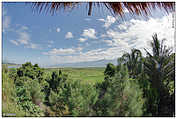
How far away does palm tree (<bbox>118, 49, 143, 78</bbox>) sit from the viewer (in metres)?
1.11

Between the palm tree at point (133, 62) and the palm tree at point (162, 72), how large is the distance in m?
0.09

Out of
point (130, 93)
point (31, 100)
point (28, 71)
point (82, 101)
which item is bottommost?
point (31, 100)

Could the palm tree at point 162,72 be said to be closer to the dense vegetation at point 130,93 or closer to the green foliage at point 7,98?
the dense vegetation at point 130,93

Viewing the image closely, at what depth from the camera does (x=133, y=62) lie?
111cm

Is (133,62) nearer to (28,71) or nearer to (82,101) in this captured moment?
(82,101)

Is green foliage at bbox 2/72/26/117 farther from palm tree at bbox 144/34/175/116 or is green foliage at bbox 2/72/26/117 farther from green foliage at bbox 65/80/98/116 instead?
palm tree at bbox 144/34/175/116

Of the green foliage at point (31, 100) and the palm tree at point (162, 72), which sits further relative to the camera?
the green foliage at point (31, 100)

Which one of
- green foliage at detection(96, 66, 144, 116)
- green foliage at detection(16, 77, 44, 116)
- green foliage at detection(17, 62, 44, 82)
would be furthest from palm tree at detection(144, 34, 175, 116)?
green foliage at detection(17, 62, 44, 82)

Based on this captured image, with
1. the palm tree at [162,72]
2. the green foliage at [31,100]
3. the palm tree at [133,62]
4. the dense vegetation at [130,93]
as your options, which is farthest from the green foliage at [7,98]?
the palm tree at [162,72]

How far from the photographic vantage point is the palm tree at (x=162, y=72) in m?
1.07

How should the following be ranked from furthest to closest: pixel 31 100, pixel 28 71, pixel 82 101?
1. pixel 28 71
2. pixel 31 100
3. pixel 82 101

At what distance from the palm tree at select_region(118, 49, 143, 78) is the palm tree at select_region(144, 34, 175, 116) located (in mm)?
87

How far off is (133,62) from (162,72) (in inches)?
12.4

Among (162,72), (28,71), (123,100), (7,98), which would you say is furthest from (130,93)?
(28,71)
